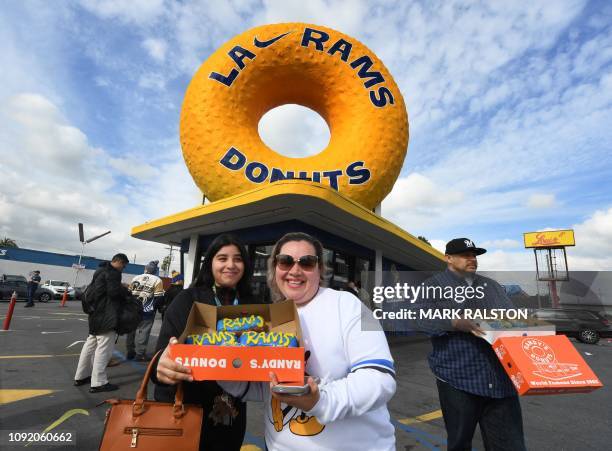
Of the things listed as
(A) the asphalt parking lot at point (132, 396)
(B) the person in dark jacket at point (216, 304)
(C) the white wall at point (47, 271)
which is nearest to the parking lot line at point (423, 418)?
(A) the asphalt parking lot at point (132, 396)

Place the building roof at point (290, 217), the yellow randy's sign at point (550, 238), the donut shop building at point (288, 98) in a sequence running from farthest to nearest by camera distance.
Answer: the yellow randy's sign at point (550, 238) → the donut shop building at point (288, 98) → the building roof at point (290, 217)

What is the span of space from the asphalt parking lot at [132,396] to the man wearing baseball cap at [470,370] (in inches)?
48.1

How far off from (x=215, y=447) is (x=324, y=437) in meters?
0.80

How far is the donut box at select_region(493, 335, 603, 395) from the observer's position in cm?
173

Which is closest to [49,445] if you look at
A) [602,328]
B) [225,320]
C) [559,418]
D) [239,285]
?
[239,285]

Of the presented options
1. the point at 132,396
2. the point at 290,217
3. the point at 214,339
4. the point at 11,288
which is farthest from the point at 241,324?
the point at 11,288

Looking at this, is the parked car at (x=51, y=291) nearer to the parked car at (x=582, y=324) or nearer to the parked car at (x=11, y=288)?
A: the parked car at (x=11, y=288)

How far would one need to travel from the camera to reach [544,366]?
5.90ft

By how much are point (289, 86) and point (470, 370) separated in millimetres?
6315

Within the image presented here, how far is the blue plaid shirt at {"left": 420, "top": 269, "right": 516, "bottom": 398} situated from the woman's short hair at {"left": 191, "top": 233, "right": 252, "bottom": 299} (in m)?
1.27

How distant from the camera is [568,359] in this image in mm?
1837

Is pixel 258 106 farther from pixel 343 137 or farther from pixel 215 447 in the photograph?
pixel 215 447

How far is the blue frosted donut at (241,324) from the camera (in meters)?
1.30

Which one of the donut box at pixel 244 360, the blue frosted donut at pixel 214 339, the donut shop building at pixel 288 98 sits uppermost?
the donut shop building at pixel 288 98
